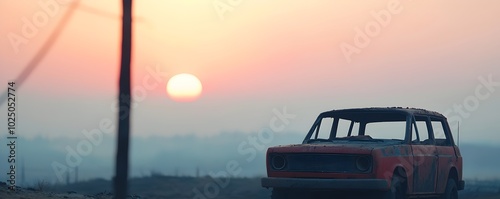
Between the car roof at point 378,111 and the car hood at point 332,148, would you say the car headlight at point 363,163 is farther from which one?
the car roof at point 378,111

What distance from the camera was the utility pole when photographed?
11.6 m

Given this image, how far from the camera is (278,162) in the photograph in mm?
13883

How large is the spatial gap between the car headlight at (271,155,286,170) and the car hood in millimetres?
110

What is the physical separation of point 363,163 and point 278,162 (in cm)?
141

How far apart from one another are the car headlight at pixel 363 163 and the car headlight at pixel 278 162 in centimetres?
123

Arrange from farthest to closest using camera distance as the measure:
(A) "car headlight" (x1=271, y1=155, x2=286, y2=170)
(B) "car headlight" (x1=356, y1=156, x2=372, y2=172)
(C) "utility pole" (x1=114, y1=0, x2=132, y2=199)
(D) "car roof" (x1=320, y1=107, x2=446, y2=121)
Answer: (D) "car roof" (x1=320, y1=107, x2=446, y2=121) < (A) "car headlight" (x1=271, y1=155, x2=286, y2=170) < (B) "car headlight" (x1=356, y1=156, x2=372, y2=172) < (C) "utility pole" (x1=114, y1=0, x2=132, y2=199)

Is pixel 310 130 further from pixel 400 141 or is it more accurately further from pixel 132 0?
pixel 132 0

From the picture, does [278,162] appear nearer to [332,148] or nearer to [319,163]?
[319,163]

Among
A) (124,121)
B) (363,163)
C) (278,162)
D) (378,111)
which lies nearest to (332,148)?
(363,163)

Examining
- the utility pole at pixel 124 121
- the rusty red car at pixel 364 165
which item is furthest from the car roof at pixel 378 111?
the utility pole at pixel 124 121

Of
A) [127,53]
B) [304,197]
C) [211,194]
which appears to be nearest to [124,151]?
[127,53]

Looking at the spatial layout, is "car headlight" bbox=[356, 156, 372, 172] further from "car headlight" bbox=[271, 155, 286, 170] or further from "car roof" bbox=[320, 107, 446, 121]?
"car roof" bbox=[320, 107, 446, 121]

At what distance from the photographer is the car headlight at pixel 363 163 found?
13164 millimetres

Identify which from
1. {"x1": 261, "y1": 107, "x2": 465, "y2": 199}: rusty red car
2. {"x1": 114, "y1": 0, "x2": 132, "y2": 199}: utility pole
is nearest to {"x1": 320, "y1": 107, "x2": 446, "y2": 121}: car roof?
{"x1": 261, "y1": 107, "x2": 465, "y2": 199}: rusty red car
